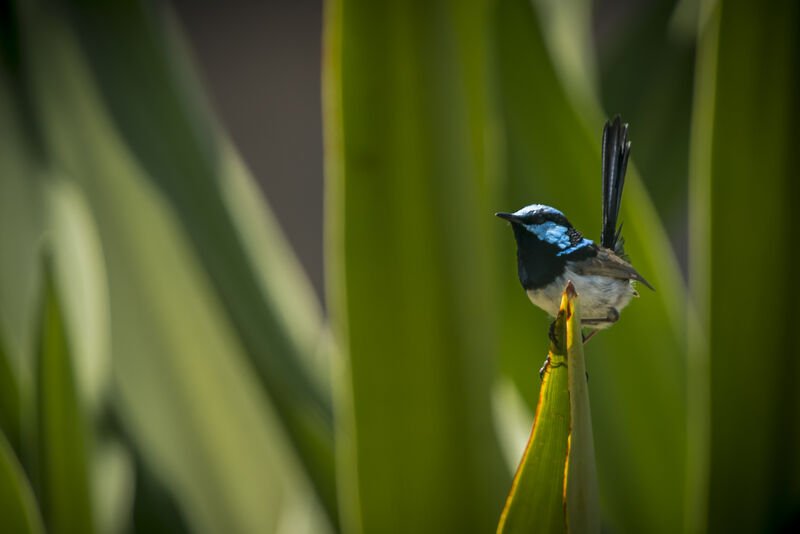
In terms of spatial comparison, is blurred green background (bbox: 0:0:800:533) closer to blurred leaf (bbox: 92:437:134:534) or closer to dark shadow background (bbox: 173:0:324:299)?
blurred leaf (bbox: 92:437:134:534)

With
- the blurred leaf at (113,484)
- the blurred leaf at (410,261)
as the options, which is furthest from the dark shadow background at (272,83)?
the blurred leaf at (410,261)

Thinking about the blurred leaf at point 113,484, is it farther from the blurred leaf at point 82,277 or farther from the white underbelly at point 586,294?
the white underbelly at point 586,294

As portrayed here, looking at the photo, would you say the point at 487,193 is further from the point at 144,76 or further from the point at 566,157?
the point at 144,76

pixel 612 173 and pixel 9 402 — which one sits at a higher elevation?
pixel 612 173

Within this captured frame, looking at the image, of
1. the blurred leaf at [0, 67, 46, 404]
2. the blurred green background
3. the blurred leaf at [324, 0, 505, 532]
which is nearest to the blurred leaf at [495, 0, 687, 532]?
the blurred green background

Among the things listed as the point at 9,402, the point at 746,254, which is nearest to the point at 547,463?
the point at 746,254

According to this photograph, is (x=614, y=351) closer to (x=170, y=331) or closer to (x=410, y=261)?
(x=410, y=261)
